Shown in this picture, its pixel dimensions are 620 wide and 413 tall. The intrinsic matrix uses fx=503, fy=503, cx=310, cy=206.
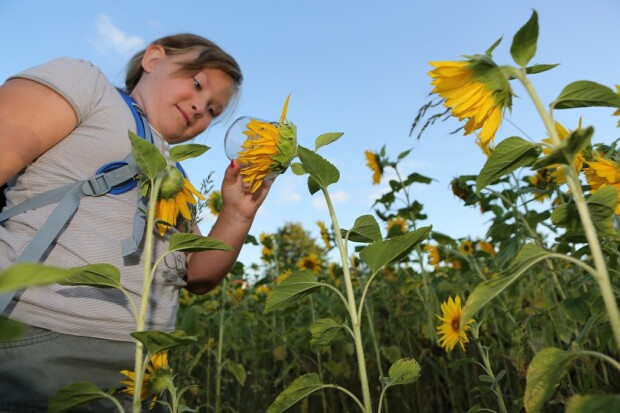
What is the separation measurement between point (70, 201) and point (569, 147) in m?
1.09

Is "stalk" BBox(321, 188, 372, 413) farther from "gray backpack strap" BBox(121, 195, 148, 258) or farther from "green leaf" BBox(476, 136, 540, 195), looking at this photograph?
"gray backpack strap" BBox(121, 195, 148, 258)

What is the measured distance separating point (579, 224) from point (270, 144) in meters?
0.58

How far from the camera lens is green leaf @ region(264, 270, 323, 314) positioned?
0.91 m

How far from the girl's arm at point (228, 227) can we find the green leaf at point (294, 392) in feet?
2.61

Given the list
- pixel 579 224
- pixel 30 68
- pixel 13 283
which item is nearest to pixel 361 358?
pixel 579 224

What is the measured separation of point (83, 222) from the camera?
1.29 metres

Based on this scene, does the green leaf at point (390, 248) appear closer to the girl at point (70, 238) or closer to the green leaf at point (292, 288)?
the green leaf at point (292, 288)

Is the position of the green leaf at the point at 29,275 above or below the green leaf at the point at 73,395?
above

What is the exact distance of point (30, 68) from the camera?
1.27 metres

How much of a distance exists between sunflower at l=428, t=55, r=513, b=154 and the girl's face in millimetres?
1123

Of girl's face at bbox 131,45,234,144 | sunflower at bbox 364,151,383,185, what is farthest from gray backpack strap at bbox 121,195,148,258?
sunflower at bbox 364,151,383,185

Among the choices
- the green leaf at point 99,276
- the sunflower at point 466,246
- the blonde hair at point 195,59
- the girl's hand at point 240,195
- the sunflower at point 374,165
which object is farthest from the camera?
the sunflower at point 466,246

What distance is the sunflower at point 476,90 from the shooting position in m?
0.70

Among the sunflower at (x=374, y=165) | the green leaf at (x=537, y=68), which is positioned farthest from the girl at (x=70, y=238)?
the sunflower at (x=374, y=165)
